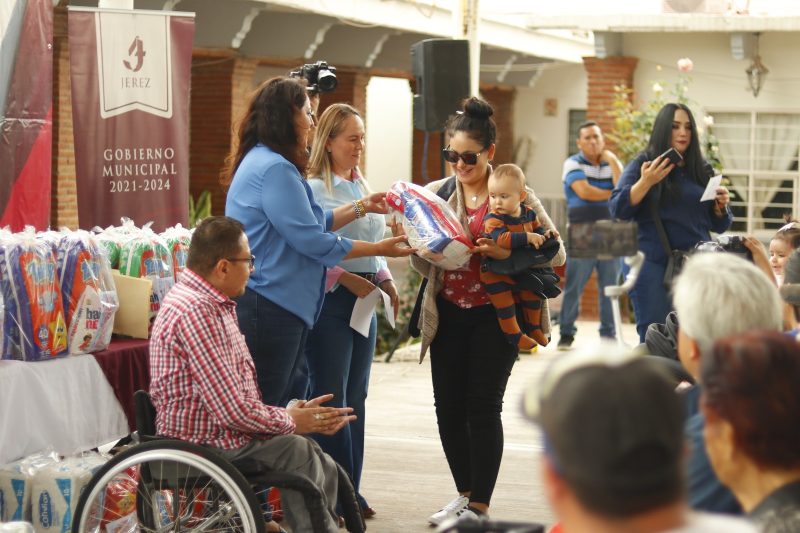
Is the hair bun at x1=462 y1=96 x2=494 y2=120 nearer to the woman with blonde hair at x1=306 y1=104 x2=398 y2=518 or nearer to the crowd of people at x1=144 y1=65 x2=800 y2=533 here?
the crowd of people at x1=144 y1=65 x2=800 y2=533

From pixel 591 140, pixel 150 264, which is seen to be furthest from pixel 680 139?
pixel 591 140

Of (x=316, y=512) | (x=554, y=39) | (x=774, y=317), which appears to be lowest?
(x=316, y=512)

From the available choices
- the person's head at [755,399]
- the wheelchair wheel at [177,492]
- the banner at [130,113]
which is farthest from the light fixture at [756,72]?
the person's head at [755,399]

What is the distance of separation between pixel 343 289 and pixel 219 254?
1077mm

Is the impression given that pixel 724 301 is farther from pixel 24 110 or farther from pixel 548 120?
pixel 548 120

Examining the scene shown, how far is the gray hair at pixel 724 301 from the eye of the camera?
276cm

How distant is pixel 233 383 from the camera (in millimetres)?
3861

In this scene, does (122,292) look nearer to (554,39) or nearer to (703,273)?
(703,273)

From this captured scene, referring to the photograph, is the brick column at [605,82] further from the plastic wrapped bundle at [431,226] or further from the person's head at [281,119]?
the person's head at [281,119]

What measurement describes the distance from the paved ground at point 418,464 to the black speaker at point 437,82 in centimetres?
209

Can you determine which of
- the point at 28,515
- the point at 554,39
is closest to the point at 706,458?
the point at 28,515

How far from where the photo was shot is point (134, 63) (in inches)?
223

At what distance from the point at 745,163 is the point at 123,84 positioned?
11.9 metres

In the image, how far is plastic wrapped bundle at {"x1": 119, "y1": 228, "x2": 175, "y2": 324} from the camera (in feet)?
16.0
